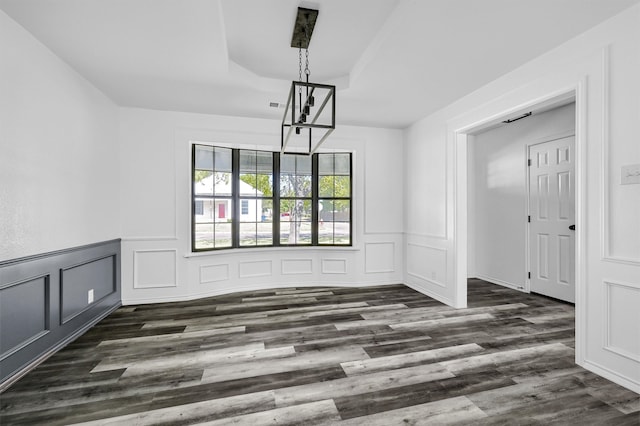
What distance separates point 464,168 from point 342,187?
191 cm

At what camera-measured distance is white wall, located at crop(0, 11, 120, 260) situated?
Result: 7.30 ft

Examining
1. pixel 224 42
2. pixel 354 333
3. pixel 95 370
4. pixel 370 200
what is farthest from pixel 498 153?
pixel 95 370

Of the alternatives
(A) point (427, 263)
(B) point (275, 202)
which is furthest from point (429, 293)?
(B) point (275, 202)

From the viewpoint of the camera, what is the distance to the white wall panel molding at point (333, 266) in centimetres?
498

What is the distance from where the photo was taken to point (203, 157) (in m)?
4.52

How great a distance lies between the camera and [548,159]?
432 centimetres

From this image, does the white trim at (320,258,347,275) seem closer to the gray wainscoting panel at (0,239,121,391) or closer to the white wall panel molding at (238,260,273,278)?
the white wall panel molding at (238,260,273,278)

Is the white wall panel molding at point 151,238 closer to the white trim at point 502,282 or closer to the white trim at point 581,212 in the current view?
the white trim at point 581,212

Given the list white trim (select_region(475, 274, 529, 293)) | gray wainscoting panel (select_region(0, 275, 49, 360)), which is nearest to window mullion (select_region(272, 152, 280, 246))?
gray wainscoting panel (select_region(0, 275, 49, 360))

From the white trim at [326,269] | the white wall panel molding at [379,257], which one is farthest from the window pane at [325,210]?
the white wall panel molding at [379,257]

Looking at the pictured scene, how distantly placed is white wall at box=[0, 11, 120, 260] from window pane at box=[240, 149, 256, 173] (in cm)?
175

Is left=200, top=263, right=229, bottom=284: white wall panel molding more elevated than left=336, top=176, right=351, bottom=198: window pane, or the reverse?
left=336, top=176, right=351, bottom=198: window pane

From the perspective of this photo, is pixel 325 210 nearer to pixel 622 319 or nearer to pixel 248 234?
pixel 248 234

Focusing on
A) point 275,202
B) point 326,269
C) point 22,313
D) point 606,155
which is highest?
point 606,155
